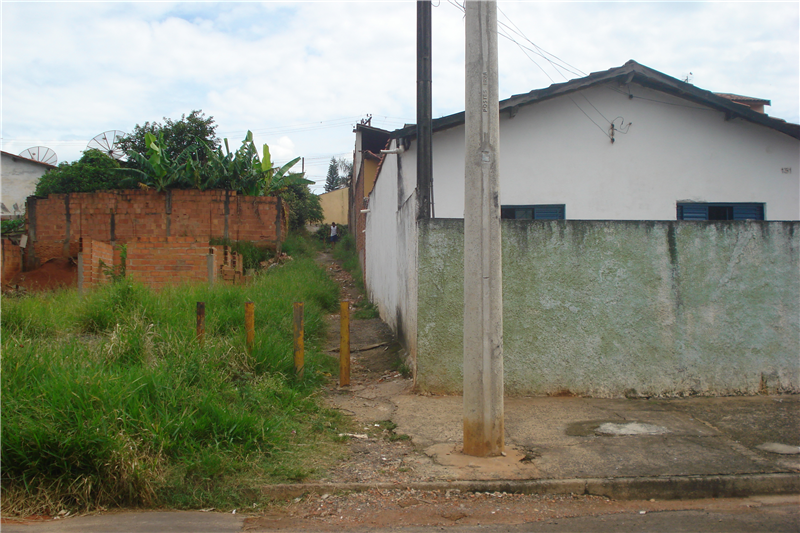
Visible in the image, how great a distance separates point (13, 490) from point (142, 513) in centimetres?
85

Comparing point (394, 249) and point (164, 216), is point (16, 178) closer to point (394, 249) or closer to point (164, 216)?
point (164, 216)

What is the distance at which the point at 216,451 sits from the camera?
407cm

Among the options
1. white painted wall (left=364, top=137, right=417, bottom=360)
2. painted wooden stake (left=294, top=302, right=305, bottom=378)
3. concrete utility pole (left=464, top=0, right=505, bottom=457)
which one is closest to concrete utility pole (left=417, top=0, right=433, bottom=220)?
white painted wall (left=364, top=137, right=417, bottom=360)

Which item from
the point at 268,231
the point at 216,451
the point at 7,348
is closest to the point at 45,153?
the point at 268,231

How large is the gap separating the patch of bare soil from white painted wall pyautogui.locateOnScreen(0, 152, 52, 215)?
15.9m

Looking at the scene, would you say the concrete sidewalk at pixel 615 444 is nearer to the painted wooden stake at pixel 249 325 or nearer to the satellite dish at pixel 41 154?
the painted wooden stake at pixel 249 325

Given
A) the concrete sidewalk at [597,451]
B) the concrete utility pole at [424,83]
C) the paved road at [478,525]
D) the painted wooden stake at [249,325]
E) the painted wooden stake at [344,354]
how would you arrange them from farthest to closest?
the concrete utility pole at [424,83], the painted wooden stake at [344,354], the painted wooden stake at [249,325], the concrete sidewalk at [597,451], the paved road at [478,525]

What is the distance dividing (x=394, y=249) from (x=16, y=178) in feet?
88.9

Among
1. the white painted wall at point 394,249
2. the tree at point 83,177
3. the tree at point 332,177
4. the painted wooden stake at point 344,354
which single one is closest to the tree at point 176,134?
the tree at point 83,177

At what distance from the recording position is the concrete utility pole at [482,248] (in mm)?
4344

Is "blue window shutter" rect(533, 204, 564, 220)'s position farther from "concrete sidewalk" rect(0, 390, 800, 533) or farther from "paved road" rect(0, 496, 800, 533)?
"paved road" rect(0, 496, 800, 533)

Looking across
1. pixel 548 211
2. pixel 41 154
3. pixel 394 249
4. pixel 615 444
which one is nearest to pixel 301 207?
pixel 41 154

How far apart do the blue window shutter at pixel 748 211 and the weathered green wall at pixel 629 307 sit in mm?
4197

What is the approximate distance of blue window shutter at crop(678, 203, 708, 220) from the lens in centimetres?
1003
